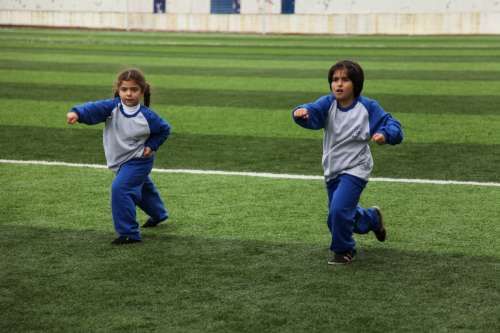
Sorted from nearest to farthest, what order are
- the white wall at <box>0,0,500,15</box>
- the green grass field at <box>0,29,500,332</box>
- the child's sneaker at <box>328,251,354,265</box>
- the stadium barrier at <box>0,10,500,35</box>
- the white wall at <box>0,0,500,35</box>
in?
the green grass field at <box>0,29,500,332</box> < the child's sneaker at <box>328,251,354,265</box> < the stadium barrier at <box>0,10,500,35</box> < the white wall at <box>0,0,500,35</box> < the white wall at <box>0,0,500,15</box>

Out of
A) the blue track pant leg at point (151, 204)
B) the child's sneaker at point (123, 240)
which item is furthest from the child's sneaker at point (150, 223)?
the child's sneaker at point (123, 240)

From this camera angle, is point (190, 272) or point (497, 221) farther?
point (497, 221)

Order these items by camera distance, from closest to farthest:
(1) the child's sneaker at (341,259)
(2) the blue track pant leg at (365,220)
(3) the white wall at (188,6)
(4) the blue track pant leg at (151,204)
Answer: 1. (1) the child's sneaker at (341,259)
2. (2) the blue track pant leg at (365,220)
3. (4) the blue track pant leg at (151,204)
4. (3) the white wall at (188,6)

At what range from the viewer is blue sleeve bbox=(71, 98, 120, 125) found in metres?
5.77

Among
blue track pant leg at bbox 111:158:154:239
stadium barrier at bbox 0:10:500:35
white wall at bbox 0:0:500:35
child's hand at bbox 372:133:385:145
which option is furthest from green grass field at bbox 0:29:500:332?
white wall at bbox 0:0:500:35

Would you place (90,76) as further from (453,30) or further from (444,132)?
(453,30)

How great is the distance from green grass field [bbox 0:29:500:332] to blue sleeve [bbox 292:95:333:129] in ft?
2.43

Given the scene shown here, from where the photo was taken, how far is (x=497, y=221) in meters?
6.45

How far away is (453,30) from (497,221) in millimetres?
38822

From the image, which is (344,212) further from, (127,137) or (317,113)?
(127,137)

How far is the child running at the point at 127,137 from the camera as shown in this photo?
228 inches

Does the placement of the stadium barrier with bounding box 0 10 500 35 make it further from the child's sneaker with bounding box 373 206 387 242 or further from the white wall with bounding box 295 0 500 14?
the child's sneaker with bounding box 373 206 387 242

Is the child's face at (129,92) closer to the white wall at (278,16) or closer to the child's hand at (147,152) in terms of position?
the child's hand at (147,152)

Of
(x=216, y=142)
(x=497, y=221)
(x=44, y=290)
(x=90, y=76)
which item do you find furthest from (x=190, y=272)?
(x=90, y=76)
